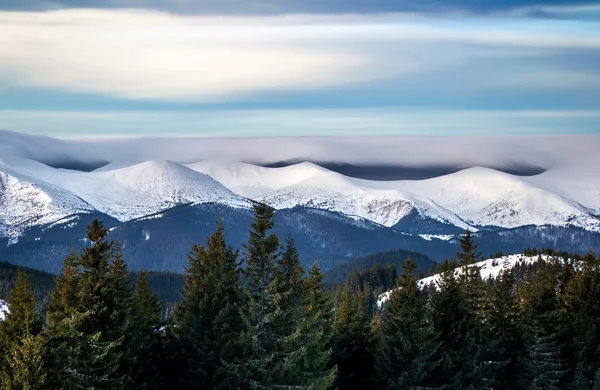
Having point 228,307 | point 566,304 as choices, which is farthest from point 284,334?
point 566,304

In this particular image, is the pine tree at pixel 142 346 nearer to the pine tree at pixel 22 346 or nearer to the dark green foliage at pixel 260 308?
the pine tree at pixel 22 346

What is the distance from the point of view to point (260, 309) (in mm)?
60344

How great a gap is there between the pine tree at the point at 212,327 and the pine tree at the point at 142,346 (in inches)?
80.3

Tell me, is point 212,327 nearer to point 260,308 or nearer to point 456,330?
point 260,308

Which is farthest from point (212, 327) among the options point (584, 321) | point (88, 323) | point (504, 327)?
point (584, 321)

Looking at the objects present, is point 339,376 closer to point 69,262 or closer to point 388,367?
point 388,367

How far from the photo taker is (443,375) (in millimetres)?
75562

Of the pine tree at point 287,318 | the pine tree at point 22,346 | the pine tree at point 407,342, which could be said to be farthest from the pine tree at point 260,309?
the pine tree at point 407,342

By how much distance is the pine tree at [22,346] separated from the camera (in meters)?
50.4

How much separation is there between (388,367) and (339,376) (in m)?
7.60

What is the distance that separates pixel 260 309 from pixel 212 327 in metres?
6.40

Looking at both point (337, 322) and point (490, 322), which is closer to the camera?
point (337, 322)

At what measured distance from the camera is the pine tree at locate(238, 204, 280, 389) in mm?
59938

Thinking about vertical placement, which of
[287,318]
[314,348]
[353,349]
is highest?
[287,318]
